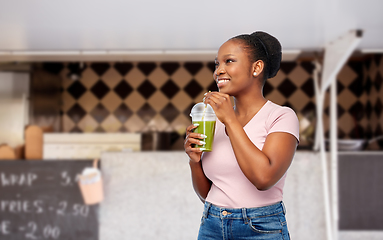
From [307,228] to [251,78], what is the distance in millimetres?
2019

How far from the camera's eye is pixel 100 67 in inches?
161

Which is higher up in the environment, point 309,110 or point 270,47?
point 270,47

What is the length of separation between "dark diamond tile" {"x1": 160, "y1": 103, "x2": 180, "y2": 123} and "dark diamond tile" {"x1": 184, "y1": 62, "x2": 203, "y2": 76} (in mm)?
425

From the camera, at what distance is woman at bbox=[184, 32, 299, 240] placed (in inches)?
28.9

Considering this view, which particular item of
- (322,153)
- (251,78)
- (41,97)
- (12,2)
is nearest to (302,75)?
(322,153)

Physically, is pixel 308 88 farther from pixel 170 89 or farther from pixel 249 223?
pixel 249 223

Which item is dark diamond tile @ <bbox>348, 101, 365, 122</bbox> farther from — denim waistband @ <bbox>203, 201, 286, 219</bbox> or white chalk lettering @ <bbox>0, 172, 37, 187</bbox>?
denim waistband @ <bbox>203, 201, 286, 219</bbox>

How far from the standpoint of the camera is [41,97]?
3.73 m

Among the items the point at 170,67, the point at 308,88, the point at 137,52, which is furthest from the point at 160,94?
the point at 308,88

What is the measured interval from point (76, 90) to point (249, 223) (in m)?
3.65

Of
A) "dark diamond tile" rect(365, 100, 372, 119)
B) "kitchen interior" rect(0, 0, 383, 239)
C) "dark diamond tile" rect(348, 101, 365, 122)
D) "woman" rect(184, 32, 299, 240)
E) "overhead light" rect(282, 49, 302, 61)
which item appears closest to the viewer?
"woman" rect(184, 32, 299, 240)

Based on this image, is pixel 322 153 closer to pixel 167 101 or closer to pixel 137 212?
pixel 137 212

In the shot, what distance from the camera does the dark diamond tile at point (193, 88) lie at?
400 centimetres

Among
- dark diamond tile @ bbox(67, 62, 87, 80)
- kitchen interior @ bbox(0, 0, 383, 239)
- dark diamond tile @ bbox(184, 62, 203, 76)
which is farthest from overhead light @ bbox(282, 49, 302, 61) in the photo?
dark diamond tile @ bbox(67, 62, 87, 80)
